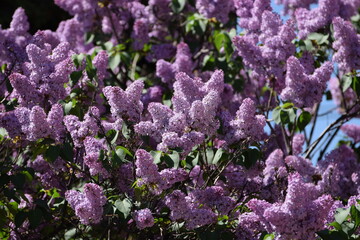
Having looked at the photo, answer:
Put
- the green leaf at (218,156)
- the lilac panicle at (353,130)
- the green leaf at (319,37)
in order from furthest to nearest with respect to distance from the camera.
Answer: the lilac panicle at (353,130) < the green leaf at (319,37) < the green leaf at (218,156)

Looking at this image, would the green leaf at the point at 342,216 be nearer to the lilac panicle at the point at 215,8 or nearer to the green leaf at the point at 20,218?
the green leaf at the point at 20,218

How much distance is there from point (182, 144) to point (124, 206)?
0.42 metres

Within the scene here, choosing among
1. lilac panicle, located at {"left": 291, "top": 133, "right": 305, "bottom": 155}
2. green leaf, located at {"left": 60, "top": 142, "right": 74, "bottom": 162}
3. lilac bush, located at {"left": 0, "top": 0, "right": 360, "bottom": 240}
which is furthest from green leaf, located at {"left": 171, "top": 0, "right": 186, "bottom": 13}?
green leaf, located at {"left": 60, "top": 142, "right": 74, "bottom": 162}

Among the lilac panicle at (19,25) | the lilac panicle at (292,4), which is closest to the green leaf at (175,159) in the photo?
the lilac panicle at (19,25)

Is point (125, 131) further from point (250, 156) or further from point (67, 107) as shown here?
point (250, 156)

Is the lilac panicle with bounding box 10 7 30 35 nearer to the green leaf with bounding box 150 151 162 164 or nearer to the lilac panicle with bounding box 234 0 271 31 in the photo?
the lilac panicle with bounding box 234 0 271 31

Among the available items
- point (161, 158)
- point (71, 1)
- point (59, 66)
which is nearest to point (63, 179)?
point (59, 66)

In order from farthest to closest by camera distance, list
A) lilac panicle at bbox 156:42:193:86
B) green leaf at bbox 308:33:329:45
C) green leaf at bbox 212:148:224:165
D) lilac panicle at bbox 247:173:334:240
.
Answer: lilac panicle at bbox 156:42:193:86
green leaf at bbox 308:33:329:45
green leaf at bbox 212:148:224:165
lilac panicle at bbox 247:173:334:240

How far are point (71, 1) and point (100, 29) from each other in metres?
0.40

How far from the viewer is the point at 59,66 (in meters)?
4.02

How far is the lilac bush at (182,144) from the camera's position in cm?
338

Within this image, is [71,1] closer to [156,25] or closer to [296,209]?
[156,25]

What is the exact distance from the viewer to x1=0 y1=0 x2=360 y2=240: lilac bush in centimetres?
338

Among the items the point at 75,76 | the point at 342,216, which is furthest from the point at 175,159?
the point at 75,76
